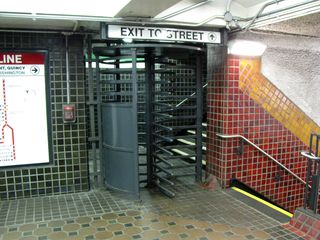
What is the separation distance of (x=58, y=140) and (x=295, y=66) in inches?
169

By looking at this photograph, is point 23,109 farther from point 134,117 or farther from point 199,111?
point 199,111

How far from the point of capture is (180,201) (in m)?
4.69

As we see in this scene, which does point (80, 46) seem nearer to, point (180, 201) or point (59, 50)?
point (59, 50)

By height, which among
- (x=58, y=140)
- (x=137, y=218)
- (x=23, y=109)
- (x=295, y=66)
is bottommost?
(x=137, y=218)

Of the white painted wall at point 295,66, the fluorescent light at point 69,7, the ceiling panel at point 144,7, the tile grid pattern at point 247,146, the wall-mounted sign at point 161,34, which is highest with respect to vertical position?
the fluorescent light at point 69,7

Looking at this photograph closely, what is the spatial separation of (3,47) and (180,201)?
3474mm

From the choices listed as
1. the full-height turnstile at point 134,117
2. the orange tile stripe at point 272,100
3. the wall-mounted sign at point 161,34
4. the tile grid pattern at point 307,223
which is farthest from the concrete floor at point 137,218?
the wall-mounted sign at point 161,34

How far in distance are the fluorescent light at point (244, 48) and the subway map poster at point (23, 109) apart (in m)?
2.94

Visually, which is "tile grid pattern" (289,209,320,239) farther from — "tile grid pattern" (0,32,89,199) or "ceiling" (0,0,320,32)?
"tile grid pattern" (0,32,89,199)

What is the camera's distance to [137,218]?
412 cm

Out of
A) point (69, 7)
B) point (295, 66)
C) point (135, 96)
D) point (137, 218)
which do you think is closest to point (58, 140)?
point (135, 96)

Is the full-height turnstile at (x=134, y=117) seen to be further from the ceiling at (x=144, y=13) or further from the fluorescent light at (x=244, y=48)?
the fluorescent light at (x=244, y=48)

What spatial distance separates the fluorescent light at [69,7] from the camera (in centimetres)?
359

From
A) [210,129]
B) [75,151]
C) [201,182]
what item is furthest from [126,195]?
[210,129]
